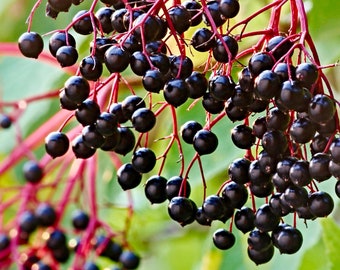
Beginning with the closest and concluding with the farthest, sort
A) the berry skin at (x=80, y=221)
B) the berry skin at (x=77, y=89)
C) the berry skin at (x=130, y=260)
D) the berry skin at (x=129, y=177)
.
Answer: the berry skin at (x=77, y=89) < the berry skin at (x=129, y=177) < the berry skin at (x=130, y=260) < the berry skin at (x=80, y=221)

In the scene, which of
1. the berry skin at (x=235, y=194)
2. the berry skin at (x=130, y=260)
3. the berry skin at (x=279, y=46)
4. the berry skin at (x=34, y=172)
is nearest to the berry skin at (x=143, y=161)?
the berry skin at (x=235, y=194)

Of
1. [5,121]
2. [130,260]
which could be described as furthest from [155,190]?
[5,121]

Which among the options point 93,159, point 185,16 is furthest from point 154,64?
point 93,159

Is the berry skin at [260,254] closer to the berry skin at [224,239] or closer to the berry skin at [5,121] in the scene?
the berry skin at [224,239]

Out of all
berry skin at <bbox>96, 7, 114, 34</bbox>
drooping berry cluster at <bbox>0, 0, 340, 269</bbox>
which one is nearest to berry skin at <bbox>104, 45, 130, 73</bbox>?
drooping berry cluster at <bbox>0, 0, 340, 269</bbox>

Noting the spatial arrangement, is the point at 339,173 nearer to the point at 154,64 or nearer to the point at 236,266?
the point at 154,64

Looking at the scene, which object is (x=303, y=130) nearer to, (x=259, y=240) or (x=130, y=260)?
(x=259, y=240)
